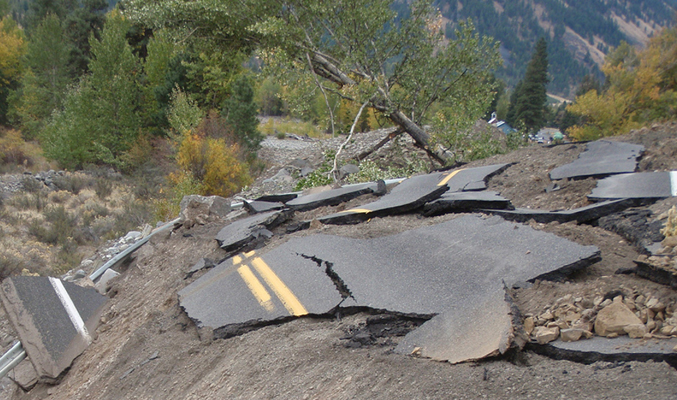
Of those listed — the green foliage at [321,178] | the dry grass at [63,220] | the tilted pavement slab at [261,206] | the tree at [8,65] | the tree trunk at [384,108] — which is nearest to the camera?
the tilted pavement slab at [261,206]

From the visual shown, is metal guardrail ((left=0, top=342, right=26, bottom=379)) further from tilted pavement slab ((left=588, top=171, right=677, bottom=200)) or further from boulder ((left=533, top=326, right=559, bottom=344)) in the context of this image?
tilted pavement slab ((left=588, top=171, right=677, bottom=200))

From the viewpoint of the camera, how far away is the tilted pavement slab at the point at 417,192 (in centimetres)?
604

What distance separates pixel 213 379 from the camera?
3.39 m

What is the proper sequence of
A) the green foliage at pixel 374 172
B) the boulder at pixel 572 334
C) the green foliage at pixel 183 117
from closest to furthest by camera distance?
the boulder at pixel 572 334, the green foliage at pixel 374 172, the green foliage at pixel 183 117

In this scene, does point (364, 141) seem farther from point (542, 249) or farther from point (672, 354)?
point (672, 354)

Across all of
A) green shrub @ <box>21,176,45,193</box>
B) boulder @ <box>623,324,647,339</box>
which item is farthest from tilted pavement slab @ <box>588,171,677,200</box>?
green shrub @ <box>21,176,45,193</box>

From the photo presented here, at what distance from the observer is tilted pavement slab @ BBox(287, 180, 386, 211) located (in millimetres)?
7406

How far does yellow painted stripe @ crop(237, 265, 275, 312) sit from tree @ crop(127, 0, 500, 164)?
799 centimetres

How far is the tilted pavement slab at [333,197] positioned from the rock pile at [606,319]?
4.80 m

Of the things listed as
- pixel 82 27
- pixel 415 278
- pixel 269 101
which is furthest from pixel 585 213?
pixel 269 101

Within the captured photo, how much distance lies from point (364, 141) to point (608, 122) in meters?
21.4

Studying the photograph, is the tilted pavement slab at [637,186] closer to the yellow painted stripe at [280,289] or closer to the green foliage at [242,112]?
the yellow painted stripe at [280,289]

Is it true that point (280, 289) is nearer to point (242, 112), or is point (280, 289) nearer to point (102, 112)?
point (242, 112)

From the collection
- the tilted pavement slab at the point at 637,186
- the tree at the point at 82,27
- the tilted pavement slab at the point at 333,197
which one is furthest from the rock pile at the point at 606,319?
the tree at the point at 82,27
